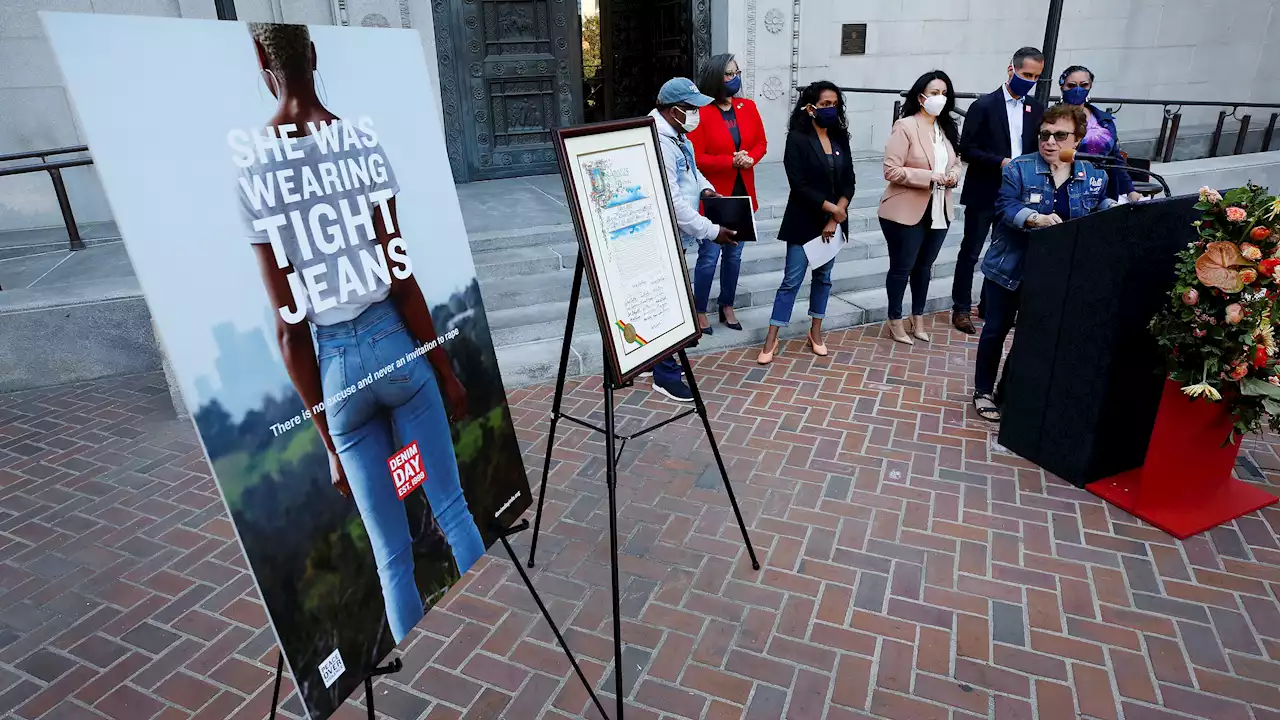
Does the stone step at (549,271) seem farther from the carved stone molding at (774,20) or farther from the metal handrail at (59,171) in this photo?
the carved stone molding at (774,20)

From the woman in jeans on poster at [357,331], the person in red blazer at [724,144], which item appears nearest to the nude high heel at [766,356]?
the person in red blazer at [724,144]

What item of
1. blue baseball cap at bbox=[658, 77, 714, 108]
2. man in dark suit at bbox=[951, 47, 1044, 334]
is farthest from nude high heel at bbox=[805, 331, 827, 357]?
blue baseball cap at bbox=[658, 77, 714, 108]

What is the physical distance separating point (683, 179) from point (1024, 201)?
2066mm

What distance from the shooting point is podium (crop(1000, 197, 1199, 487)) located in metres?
3.71

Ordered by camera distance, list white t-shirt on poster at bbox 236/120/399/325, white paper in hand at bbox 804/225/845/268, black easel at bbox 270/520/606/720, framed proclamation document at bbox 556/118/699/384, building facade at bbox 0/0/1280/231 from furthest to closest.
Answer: building facade at bbox 0/0/1280/231
white paper in hand at bbox 804/225/845/268
framed proclamation document at bbox 556/118/699/384
black easel at bbox 270/520/606/720
white t-shirt on poster at bbox 236/120/399/325

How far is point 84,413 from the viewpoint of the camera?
5.35 m


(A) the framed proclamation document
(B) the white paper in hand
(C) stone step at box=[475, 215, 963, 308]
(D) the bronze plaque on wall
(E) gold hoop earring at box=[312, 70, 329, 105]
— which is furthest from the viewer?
(D) the bronze plaque on wall

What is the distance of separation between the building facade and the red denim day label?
278 inches

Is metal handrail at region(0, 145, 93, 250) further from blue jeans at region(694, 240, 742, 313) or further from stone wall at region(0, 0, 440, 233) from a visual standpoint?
blue jeans at region(694, 240, 742, 313)

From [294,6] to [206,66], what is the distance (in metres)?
7.76

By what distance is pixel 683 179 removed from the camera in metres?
4.94

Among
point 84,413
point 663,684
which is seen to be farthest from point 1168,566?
point 84,413

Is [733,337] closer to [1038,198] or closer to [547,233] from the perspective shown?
[547,233]

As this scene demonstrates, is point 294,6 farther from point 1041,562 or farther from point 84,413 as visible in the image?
point 1041,562
